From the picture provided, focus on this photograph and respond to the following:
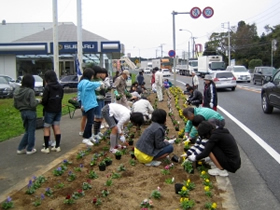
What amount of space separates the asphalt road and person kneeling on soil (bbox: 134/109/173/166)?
131 cm

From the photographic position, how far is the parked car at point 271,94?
40.0 feet

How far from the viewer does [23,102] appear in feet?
23.4

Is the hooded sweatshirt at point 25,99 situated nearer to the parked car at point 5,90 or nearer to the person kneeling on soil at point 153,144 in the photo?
the person kneeling on soil at point 153,144

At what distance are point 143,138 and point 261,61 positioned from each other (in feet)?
209

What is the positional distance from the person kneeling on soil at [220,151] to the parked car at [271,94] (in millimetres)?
7120

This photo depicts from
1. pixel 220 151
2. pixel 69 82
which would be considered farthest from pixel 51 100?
pixel 69 82

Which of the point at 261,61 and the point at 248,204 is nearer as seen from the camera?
the point at 248,204

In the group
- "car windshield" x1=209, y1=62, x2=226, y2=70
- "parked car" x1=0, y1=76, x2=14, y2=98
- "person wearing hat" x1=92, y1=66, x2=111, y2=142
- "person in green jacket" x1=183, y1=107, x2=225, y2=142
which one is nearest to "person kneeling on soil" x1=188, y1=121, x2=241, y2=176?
"person in green jacket" x1=183, y1=107, x2=225, y2=142

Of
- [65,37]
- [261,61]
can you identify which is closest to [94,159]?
[65,37]

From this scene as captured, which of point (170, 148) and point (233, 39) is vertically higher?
point (233, 39)

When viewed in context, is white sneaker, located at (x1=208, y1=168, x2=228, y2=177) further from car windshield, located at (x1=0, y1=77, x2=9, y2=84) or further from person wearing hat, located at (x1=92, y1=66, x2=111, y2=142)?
car windshield, located at (x1=0, y1=77, x2=9, y2=84)

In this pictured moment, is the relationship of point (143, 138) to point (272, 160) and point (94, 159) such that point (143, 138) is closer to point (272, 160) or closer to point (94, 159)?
point (94, 159)

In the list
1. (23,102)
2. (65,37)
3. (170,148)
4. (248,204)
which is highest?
(65,37)

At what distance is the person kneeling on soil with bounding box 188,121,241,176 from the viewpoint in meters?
5.68
